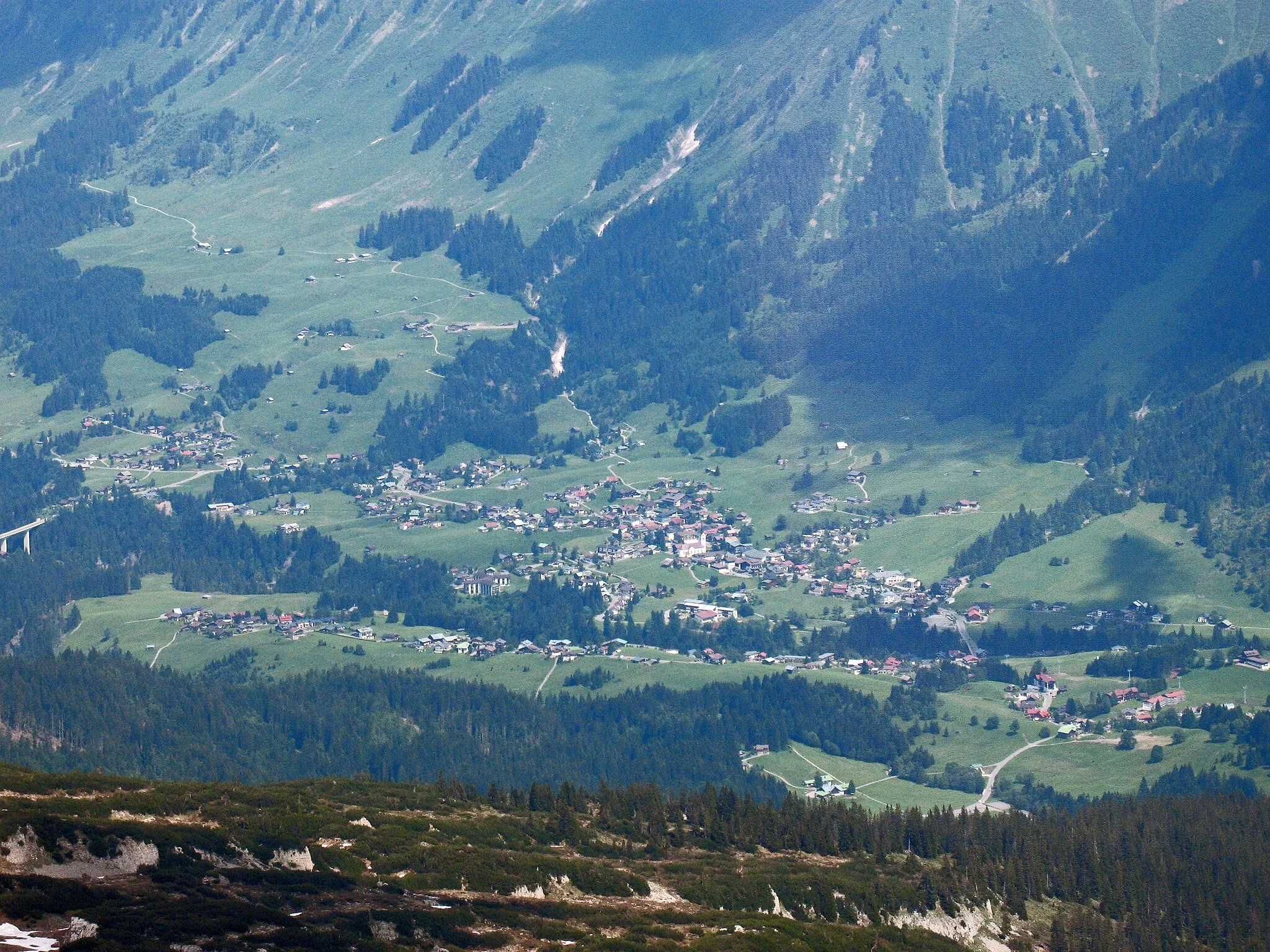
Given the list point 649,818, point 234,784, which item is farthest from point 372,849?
point 649,818

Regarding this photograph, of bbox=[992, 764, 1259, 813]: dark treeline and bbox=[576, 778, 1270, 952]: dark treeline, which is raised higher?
bbox=[576, 778, 1270, 952]: dark treeline

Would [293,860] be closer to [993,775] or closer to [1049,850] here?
[1049,850]

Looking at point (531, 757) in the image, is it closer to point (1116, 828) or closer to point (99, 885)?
point (1116, 828)

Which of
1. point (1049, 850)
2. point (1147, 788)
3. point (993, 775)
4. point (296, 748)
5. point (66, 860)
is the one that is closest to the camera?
point (66, 860)

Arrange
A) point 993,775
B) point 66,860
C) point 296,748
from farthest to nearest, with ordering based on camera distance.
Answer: point 296,748 < point 993,775 < point 66,860

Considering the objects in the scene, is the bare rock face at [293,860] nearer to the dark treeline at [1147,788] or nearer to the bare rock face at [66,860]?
the bare rock face at [66,860]

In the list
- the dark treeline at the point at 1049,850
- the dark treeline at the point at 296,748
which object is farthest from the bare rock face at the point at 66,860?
the dark treeline at the point at 296,748

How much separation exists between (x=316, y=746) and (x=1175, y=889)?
275 ft

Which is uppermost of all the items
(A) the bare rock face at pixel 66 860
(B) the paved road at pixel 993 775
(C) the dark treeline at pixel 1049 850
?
(A) the bare rock face at pixel 66 860

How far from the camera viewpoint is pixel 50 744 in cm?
18538

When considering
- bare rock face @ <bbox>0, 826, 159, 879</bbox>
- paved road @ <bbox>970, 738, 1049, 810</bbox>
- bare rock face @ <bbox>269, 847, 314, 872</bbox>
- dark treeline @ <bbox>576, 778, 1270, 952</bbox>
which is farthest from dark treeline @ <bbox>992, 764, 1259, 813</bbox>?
bare rock face @ <bbox>0, 826, 159, 879</bbox>

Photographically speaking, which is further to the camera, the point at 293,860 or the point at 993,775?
the point at 993,775

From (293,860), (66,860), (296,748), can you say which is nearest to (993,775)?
(296,748)

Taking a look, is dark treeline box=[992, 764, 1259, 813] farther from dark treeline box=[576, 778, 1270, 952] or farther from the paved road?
dark treeline box=[576, 778, 1270, 952]
